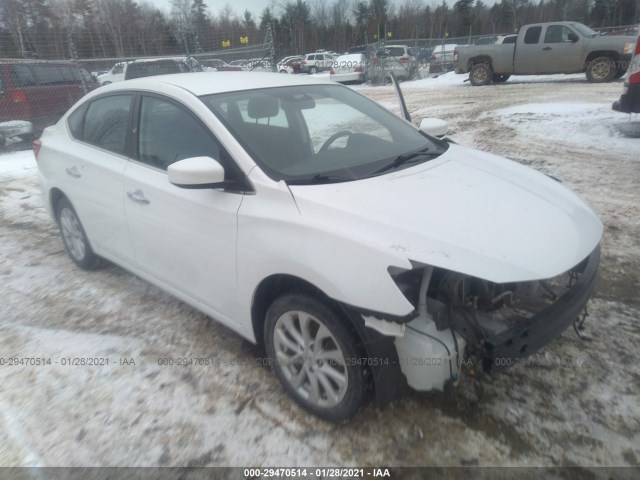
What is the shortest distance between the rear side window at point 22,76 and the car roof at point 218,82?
7.87 meters

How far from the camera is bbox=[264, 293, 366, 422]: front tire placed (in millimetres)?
2213

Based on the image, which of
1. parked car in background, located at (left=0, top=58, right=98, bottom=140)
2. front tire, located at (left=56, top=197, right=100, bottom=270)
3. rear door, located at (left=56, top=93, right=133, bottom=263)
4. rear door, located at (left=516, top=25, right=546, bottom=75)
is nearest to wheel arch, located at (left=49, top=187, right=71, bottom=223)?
front tire, located at (left=56, top=197, right=100, bottom=270)

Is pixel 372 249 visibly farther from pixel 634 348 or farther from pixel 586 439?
pixel 634 348

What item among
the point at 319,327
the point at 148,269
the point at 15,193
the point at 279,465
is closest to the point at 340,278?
the point at 319,327

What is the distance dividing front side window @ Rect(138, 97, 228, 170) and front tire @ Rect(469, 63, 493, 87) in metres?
16.2

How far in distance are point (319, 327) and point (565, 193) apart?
1693 millimetres

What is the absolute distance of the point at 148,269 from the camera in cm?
336

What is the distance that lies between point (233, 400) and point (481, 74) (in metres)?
17.2

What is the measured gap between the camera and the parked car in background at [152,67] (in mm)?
12883

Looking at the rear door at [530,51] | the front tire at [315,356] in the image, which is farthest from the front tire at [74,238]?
the rear door at [530,51]

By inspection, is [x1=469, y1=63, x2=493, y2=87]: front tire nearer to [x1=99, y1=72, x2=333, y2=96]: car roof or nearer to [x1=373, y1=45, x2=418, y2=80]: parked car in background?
[x1=373, y1=45, x2=418, y2=80]: parked car in background

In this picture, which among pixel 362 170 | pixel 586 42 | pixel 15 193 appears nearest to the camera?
pixel 362 170

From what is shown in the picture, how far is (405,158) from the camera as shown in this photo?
Answer: 2.91 m

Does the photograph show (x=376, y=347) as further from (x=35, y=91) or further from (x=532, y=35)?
(x=532, y=35)
